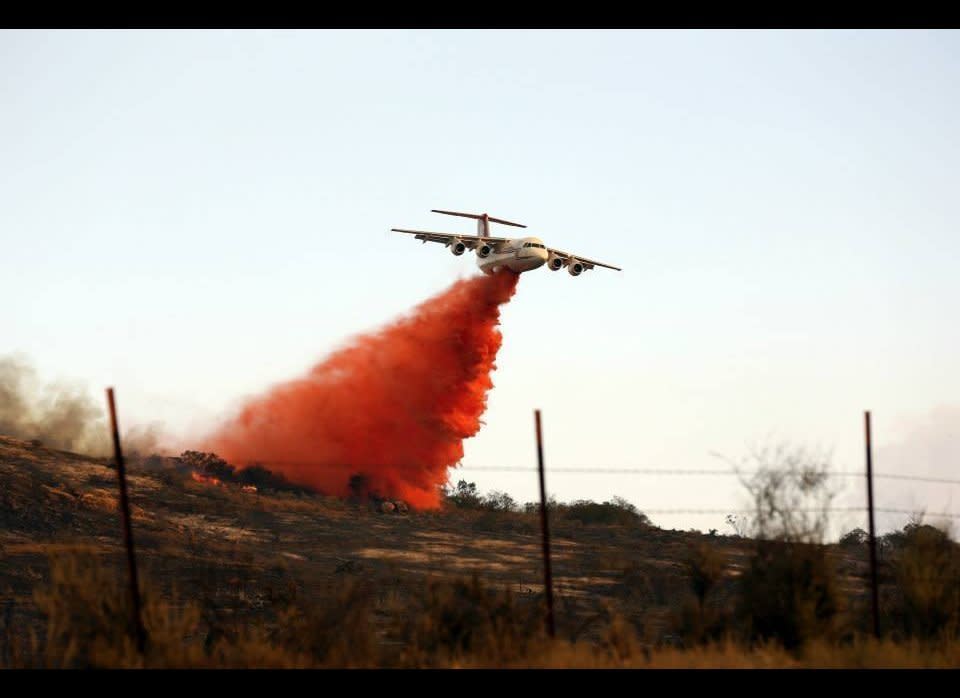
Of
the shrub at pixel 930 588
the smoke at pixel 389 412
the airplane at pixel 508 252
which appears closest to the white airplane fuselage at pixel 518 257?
the airplane at pixel 508 252

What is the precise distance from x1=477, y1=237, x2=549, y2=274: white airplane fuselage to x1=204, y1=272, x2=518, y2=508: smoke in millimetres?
8533

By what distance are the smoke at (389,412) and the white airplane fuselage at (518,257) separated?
28.0 feet

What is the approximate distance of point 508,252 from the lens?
6116cm

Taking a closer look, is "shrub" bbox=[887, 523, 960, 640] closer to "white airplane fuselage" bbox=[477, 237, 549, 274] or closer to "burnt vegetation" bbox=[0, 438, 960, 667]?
"burnt vegetation" bbox=[0, 438, 960, 667]

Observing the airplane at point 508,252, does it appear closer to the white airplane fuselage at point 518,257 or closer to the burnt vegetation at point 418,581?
the white airplane fuselage at point 518,257

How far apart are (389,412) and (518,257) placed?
869 inches

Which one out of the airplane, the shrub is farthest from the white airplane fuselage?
the shrub

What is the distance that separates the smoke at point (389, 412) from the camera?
7469 centimetres

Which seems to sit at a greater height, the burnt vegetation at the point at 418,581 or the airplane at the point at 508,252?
the airplane at the point at 508,252
